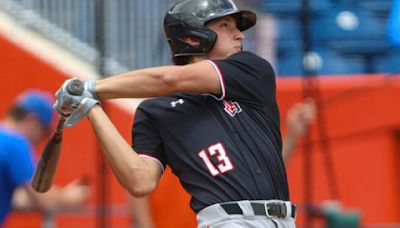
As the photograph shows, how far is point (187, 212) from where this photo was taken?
568cm

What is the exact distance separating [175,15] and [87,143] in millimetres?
4385

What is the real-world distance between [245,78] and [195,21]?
296 mm

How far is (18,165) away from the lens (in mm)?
6172

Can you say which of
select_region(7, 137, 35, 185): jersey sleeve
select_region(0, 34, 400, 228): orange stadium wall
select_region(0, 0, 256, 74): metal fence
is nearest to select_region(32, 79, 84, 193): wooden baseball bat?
select_region(7, 137, 35, 185): jersey sleeve

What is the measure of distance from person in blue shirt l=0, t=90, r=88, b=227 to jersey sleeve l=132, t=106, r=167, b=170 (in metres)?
2.08

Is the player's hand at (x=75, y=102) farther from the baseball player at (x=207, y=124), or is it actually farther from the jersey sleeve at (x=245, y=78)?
the jersey sleeve at (x=245, y=78)

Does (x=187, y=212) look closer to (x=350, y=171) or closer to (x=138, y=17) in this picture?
(x=350, y=171)

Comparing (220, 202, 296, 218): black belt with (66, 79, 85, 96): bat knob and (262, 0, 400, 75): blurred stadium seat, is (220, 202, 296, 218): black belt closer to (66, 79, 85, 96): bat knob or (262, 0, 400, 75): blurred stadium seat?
(66, 79, 85, 96): bat knob

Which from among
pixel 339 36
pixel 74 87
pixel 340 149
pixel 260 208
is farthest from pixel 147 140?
pixel 339 36

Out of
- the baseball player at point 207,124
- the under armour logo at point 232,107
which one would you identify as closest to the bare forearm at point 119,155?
the baseball player at point 207,124

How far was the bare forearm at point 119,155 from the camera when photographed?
3.97 metres

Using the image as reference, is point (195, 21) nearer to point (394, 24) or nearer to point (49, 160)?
point (49, 160)

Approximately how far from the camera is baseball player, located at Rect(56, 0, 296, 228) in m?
4.00

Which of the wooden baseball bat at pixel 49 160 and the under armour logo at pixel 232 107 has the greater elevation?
the under armour logo at pixel 232 107
